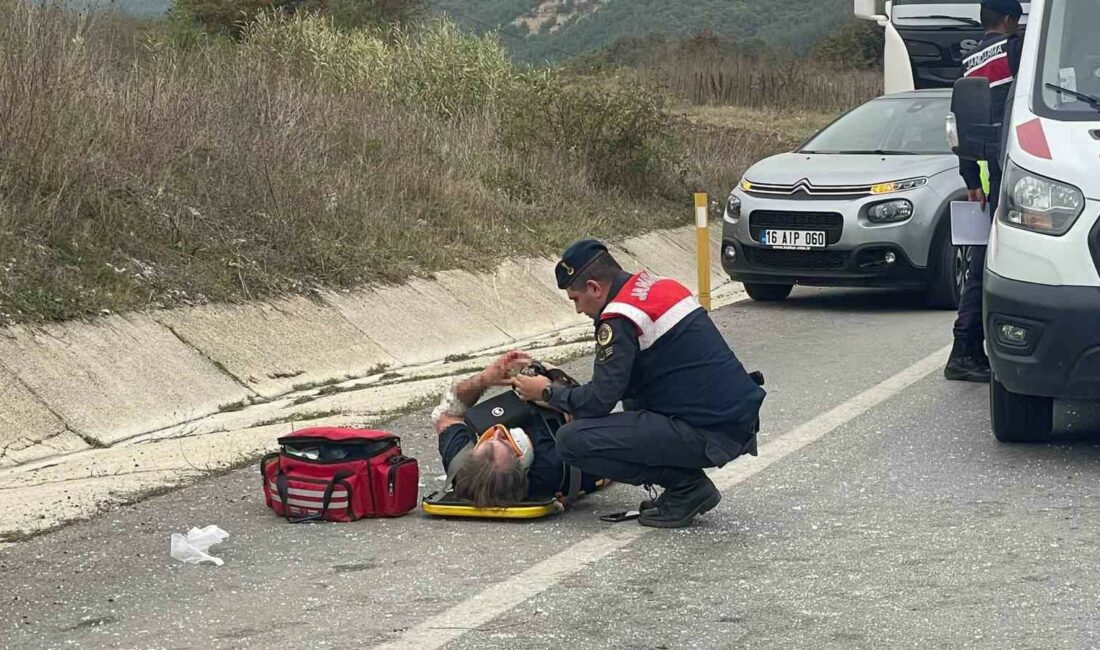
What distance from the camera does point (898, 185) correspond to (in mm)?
12875

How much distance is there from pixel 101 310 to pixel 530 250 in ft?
18.2

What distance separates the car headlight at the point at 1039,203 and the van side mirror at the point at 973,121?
27.0 inches

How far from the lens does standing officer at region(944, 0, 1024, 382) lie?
360 inches

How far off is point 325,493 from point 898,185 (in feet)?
24.3

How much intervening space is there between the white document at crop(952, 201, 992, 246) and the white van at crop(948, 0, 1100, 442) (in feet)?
4.35

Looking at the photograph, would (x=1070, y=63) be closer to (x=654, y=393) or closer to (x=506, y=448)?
(x=654, y=393)

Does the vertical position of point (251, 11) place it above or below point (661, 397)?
below

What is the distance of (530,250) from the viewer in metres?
14.7

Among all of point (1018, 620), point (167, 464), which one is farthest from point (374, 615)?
point (167, 464)

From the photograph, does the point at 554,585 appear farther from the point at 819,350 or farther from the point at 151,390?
the point at 819,350

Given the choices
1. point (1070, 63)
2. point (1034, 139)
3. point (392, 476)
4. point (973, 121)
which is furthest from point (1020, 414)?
point (392, 476)

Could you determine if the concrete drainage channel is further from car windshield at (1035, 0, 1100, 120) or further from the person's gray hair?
car windshield at (1035, 0, 1100, 120)

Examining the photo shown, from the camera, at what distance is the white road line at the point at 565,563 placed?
511 centimetres

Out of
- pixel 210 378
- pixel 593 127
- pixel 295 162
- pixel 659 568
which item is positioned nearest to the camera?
pixel 659 568
